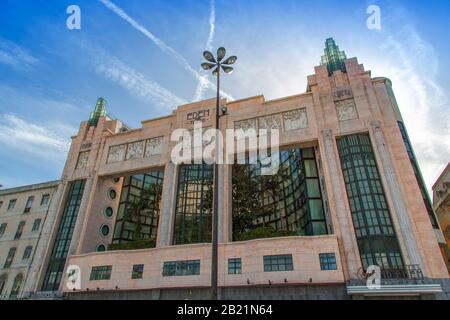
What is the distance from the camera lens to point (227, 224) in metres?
27.2

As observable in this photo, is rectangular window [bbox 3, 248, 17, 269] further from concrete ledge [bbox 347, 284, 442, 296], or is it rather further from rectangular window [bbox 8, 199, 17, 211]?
concrete ledge [bbox 347, 284, 442, 296]

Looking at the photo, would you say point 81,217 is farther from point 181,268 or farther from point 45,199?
point 181,268

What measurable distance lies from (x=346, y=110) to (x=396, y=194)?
964cm

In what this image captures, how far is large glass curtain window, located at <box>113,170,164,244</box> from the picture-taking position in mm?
37594

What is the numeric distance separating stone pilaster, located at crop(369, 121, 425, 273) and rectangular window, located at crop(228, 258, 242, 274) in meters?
12.9

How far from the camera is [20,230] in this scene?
3719 cm

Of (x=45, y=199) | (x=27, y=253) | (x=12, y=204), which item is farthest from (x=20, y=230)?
(x=12, y=204)

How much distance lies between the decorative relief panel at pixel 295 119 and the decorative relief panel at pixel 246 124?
3395mm

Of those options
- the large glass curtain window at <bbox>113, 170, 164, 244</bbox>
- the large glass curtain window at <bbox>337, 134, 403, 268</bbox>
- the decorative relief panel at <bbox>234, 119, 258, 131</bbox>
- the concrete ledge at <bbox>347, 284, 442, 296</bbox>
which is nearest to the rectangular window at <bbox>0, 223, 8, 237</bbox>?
the large glass curtain window at <bbox>113, 170, 164, 244</bbox>

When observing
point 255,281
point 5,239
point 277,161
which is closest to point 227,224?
point 255,281

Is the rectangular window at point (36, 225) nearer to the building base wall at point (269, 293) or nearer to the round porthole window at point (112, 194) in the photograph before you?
the round porthole window at point (112, 194)

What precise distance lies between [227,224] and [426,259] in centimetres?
1590

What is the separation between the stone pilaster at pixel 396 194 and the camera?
2136 cm

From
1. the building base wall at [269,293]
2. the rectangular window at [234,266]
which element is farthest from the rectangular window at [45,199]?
the rectangular window at [234,266]
